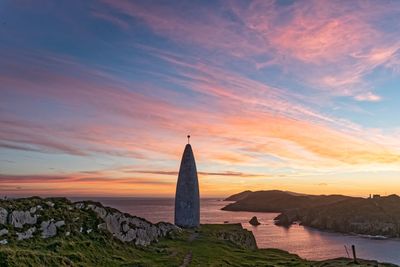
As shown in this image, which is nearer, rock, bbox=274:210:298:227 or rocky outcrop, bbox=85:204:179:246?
rocky outcrop, bbox=85:204:179:246

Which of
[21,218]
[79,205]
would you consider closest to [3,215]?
[21,218]

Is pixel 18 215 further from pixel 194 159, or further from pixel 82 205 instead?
pixel 194 159

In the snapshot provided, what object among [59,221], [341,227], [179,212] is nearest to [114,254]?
[59,221]

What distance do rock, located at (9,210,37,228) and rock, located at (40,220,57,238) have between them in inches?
36.3

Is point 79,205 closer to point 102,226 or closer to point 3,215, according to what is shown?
point 102,226

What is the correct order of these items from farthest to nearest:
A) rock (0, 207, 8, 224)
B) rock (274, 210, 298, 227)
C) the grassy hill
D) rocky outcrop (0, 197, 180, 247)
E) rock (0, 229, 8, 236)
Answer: rock (274, 210, 298, 227) → rocky outcrop (0, 197, 180, 247) → rock (0, 207, 8, 224) → rock (0, 229, 8, 236) → the grassy hill

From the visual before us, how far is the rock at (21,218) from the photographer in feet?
104

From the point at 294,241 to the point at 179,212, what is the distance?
66.1m

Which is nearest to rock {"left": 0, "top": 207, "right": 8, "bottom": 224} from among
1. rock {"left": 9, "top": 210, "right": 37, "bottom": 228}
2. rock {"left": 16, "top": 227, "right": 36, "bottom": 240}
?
rock {"left": 9, "top": 210, "right": 37, "bottom": 228}

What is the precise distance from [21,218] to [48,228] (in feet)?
7.73

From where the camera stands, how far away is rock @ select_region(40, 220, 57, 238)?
3278 cm

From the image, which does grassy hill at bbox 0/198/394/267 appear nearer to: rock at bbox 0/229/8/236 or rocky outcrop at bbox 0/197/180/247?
rocky outcrop at bbox 0/197/180/247

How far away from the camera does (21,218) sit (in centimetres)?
3256

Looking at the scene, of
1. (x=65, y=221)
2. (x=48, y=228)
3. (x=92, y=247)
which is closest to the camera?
(x=48, y=228)
